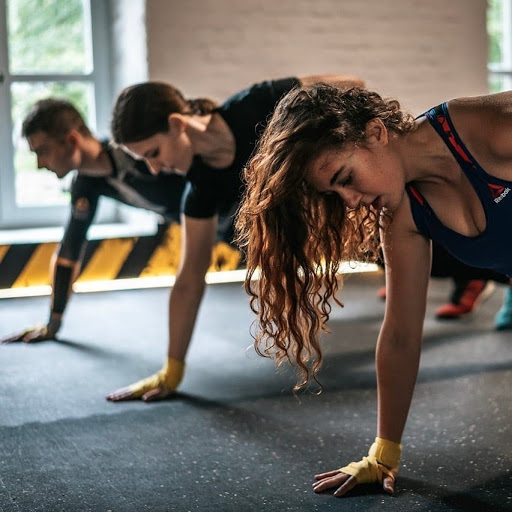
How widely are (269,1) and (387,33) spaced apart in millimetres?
642

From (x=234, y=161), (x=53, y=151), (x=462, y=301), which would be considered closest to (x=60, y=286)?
(x=53, y=151)

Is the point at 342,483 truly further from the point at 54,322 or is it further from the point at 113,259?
the point at 113,259

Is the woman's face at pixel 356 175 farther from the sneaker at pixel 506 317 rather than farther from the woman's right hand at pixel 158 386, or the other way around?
the sneaker at pixel 506 317

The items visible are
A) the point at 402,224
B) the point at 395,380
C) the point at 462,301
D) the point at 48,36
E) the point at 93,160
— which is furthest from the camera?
the point at 48,36

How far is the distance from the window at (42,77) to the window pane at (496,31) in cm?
231

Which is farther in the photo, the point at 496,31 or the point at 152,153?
the point at 496,31

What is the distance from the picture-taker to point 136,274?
13.0 feet

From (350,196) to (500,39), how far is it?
4.14 metres

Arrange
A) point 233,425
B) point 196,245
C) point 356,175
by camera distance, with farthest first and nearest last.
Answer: point 196,245 < point 233,425 < point 356,175

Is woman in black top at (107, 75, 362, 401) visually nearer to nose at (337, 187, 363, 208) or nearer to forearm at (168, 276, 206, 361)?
forearm at (168, 276, 206, 361)

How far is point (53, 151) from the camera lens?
2.82 m

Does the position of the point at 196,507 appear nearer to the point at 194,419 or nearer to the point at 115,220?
the point at 194,419

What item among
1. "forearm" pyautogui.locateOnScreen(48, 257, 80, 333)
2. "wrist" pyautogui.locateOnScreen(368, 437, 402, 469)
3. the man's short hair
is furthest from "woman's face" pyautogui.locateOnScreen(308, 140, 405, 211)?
"forearm" pyautogui.locateOnScreen(48, 257, 80, 333)

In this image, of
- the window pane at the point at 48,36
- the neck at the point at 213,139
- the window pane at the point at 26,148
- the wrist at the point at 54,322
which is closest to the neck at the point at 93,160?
the wrist at the point at 54,322
